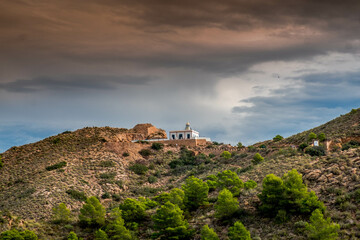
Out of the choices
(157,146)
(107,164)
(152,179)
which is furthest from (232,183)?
(157,146)

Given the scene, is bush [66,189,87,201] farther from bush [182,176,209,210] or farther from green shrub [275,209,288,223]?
green shrub [275,209,288,223]

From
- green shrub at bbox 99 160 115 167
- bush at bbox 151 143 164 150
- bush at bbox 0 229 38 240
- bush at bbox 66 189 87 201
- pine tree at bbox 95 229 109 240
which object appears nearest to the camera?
bush at bbox 0 229 38 240

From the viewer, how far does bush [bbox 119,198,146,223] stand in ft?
143

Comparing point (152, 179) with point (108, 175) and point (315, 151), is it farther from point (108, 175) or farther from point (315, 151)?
point (315, 151)

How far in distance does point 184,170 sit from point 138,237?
23857 millimetres

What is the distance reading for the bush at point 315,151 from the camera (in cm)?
4894

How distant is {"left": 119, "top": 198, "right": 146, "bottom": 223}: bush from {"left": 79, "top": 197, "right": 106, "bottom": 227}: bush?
2.31 m

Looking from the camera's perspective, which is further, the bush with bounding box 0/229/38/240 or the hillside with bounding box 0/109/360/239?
the bush with bounding box 0/229/38/240

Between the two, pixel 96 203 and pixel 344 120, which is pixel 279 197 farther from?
pixel 344 120

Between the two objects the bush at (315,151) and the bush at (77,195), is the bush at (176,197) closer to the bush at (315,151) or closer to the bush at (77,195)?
the bush at (77,195)

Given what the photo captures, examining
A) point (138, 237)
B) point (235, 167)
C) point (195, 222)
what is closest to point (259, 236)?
point (195, 222)

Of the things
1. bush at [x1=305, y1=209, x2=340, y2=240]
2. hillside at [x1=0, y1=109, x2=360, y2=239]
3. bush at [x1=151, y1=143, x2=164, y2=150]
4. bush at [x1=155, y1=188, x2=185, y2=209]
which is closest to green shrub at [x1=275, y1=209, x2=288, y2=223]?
hillside at [x1=0, y1=109, x2=360, y2=239]

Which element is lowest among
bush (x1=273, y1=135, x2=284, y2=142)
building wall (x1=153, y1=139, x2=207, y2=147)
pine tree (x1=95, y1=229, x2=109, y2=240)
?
pine tree (x1=95, y1=229, x2=109, y2=240)

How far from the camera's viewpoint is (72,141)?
70125 millimetres
